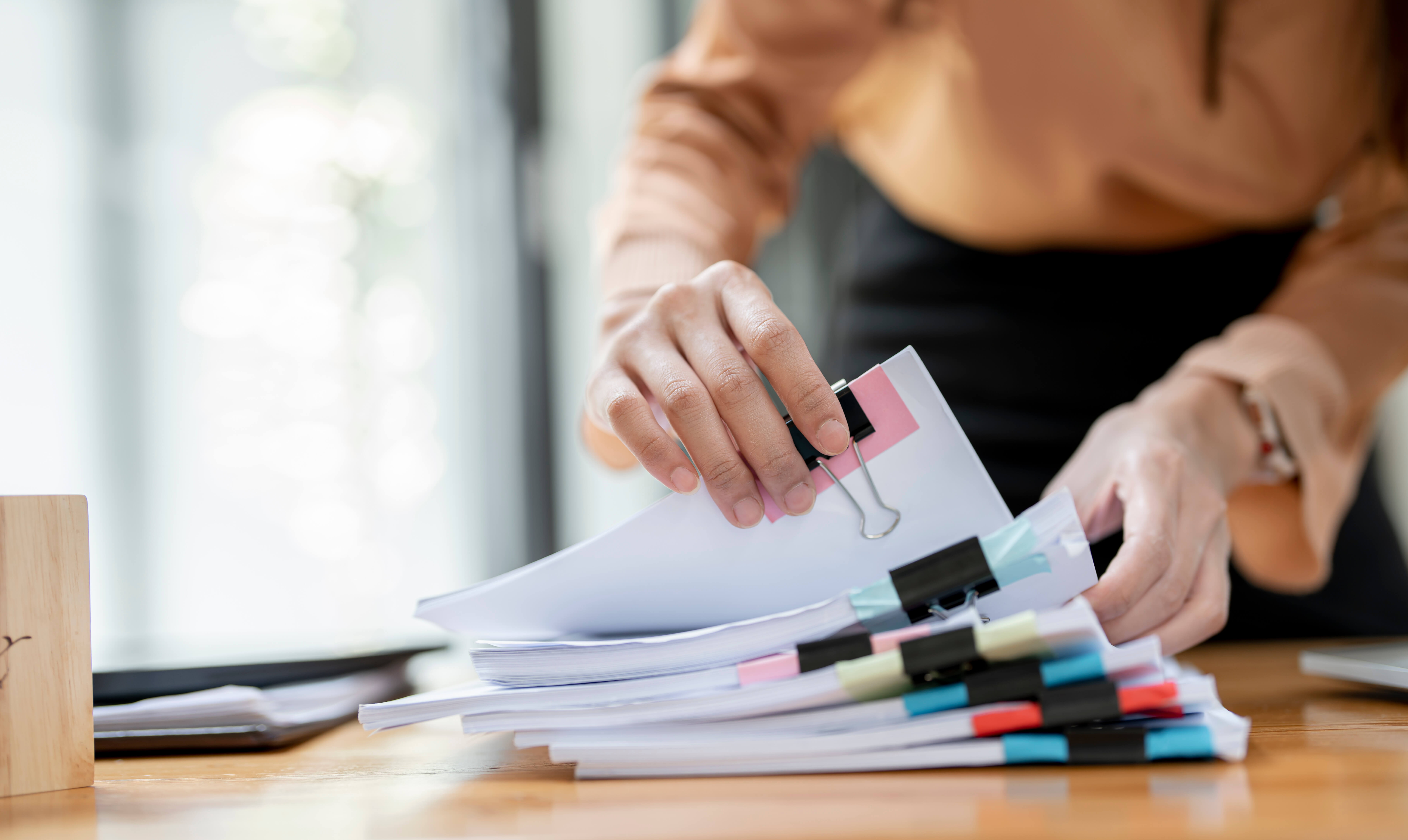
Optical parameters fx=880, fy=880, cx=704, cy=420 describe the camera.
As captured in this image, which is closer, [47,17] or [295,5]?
[47,17]

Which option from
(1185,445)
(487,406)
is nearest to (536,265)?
(487,406)

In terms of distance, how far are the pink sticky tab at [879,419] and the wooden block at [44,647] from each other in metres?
0.35

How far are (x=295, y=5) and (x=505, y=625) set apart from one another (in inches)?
83.8

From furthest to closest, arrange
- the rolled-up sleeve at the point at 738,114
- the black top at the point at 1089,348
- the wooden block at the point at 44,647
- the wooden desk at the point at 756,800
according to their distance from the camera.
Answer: the black top at the point at 1089,348 → the rolled-up sleeve at the point at 738,114 → the wooden block at the point at 44,647 → the wooden desk at the point at 756,800

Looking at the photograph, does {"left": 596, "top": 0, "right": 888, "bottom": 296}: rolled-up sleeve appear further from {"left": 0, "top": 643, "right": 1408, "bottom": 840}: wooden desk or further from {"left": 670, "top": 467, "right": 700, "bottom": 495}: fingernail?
{"left": 0, "top": 643, "right": 1408, "bottom": 840}: wooden desk

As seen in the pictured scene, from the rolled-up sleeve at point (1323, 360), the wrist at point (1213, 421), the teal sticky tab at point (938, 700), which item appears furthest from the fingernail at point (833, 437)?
the rolled-up sleeve at point (1323, 360)

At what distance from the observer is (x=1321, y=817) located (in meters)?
0.28

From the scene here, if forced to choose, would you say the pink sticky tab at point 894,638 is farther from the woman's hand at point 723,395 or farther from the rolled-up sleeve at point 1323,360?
the rolled-up sleeve at point 1323,360

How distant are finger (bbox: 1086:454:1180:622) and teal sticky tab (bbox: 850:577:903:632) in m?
0.12

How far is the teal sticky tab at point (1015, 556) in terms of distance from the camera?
38cm

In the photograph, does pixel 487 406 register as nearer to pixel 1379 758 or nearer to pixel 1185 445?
pixel 1185 445

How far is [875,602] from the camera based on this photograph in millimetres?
372

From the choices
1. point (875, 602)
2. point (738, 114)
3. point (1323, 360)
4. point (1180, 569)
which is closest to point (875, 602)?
point (875, 602)

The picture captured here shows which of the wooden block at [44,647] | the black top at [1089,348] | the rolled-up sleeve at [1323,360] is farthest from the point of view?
the black top at [1089,348]
